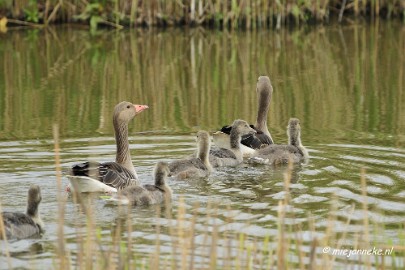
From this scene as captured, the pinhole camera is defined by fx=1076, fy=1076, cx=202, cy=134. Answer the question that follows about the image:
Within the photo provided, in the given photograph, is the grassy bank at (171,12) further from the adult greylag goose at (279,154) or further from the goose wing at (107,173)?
the goose wing at (107,173)

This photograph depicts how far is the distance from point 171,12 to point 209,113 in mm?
9806

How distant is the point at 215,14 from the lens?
26891 millimetres

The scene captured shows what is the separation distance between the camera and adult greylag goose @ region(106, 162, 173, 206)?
11.4 metres

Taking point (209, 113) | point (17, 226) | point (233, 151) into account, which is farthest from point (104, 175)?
point (209, 113)

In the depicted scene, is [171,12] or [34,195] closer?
[34,195]

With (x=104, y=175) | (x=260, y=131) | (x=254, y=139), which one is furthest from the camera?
(x=260, y=131)

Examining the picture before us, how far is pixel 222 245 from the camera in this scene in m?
9.49

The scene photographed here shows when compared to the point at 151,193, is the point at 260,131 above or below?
above

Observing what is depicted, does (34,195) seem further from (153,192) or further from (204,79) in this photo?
(204,79)

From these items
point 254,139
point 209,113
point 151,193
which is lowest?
point 151,193

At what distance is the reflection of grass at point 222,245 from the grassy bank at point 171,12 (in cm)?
1588

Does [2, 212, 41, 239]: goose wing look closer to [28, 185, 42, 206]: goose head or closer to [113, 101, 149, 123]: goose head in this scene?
[28, 185, 42, 206]: goose head

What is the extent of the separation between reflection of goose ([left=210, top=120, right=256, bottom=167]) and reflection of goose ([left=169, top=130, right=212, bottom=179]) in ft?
1.39

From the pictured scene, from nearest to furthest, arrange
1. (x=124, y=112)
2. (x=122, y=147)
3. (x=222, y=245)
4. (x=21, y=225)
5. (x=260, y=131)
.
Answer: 1. (x=222, y=245)
2. (x=21, y=225)
3. (x=122, y=147)
4. (x=124, y=112)
5. (x=260, y=131)
